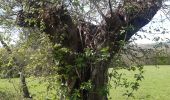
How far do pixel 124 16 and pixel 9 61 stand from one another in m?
2.46

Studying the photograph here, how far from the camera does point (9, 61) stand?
8.93m

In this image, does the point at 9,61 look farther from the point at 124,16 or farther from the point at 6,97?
the point at 6,97

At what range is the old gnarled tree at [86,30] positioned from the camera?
812 centimetres

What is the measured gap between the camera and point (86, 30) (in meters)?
8.52

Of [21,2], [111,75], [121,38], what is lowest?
[111,75]

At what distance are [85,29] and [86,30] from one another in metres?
0.03

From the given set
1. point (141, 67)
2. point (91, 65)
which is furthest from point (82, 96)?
point (141, 67)

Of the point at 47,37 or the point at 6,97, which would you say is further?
the point at 6,97

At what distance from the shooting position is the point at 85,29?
8.52m

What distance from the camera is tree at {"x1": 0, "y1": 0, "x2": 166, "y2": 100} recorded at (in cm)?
806

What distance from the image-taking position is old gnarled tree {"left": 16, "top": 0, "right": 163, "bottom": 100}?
320 inches

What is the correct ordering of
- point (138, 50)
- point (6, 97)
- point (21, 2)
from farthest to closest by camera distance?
point (6, 97)
point (138, 50)
point (21, 2)

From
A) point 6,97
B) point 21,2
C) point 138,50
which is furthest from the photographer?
point 6,97

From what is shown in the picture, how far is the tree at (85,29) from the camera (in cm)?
806
